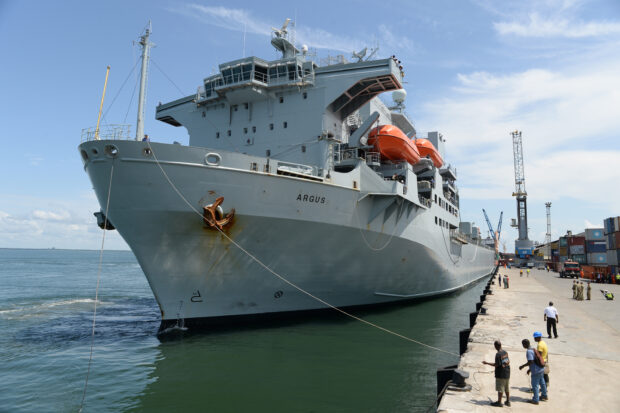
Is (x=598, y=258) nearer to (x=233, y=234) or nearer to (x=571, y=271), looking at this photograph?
(x=571, y=271)

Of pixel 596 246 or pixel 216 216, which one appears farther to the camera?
pixel 596 246

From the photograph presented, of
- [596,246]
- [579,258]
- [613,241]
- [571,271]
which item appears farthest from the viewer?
[579,258]

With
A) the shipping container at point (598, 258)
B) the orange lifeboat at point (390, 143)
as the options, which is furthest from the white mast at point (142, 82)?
the shipping container at point (598, 258)

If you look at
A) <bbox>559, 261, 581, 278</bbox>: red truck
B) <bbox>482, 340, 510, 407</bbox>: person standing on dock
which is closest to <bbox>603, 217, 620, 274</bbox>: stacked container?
<bbox>559, 261, 581, 278</bbox>: red truck

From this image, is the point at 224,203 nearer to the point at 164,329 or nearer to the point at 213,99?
the point at 164,329

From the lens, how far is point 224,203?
12.1 meters

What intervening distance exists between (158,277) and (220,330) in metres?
3.02

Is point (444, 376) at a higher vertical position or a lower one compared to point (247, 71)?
lower

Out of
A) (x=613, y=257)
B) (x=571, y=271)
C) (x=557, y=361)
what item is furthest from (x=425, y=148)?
(x=571, y=271)

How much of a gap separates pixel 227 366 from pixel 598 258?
49.6 m

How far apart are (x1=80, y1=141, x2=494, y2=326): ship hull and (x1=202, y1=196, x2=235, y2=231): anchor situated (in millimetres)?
204

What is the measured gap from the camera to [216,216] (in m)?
12.0

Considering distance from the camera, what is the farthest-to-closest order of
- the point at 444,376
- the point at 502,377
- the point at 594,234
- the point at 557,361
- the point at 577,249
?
1. the point at 577,249
2. the point at 594,234
3. the point at 557,361
4. the point at 444,376
5. the point at 502,377

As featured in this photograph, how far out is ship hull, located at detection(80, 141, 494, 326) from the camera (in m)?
11.7
